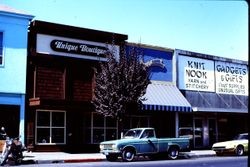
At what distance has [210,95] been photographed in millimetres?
30906

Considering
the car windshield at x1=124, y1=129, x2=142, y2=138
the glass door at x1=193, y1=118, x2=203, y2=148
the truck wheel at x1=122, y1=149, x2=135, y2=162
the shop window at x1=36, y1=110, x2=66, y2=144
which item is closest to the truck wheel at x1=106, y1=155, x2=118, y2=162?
the truck wheel at x1=122, y1=149, x2=135, y2=162

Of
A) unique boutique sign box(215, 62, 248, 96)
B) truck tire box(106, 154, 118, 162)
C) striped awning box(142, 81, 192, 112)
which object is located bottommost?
truck tire box(106, 154, 118, 162)

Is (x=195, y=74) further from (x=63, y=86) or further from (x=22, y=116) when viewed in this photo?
(x=22, y=116)

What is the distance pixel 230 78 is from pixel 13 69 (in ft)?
58.6

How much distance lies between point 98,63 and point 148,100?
155 inches

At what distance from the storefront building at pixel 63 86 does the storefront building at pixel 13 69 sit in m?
0.46

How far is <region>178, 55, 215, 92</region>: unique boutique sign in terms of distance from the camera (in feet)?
96.4

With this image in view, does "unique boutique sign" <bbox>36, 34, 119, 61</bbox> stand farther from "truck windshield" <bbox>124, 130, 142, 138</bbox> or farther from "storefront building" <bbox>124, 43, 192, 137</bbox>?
"truck windshield" <bbox>124, 130, 142, 138</bbox>

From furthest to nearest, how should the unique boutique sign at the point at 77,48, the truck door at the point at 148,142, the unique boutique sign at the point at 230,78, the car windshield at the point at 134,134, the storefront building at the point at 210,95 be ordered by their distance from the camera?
the unique boutique sign at the point at 230,78, the storefront building at the point at 210,95, the unique boutique sign at the point at 77,48, the car windshield at the point at 134,134, the truck door at the point at 148,142

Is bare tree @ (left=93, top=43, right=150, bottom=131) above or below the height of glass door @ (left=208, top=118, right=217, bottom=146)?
above

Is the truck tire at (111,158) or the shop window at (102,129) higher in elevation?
the shop window at (102,129)

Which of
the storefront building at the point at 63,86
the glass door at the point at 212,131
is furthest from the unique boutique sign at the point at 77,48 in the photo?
the glass door at the point at 212,131

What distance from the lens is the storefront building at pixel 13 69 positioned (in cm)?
2192

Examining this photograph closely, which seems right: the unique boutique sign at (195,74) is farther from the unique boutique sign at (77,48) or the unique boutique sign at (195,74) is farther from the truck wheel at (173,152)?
the truck wheel at (173,152)
